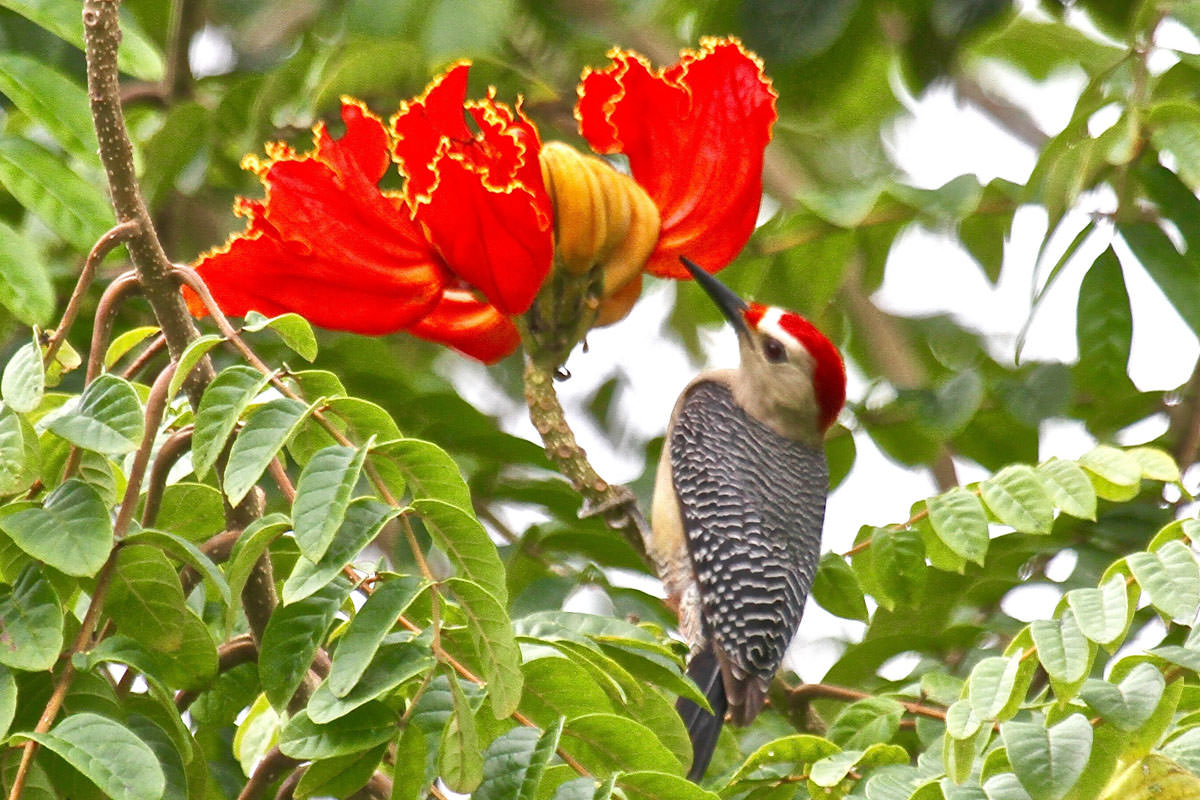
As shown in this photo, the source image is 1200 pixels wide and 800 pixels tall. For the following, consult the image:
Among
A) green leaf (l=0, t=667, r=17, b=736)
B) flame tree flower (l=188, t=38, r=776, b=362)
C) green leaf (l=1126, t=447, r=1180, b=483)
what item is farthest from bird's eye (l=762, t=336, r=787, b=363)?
green leaf (l=0, t=667, r=17, b=736)

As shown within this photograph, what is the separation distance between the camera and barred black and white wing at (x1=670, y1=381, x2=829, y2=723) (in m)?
4.36

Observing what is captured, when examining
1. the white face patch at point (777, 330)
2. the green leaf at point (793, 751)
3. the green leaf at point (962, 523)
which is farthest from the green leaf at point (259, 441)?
the white face patch at point (777, 330)

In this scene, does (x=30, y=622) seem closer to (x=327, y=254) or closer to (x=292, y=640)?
(x=292, y=640)

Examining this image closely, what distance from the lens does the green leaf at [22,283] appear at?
8.90 ft

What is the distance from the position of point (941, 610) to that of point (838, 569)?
23.0 inches

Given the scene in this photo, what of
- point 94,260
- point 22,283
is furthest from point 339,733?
point 22,283

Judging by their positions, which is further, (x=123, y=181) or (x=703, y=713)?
(x=703, y=713)

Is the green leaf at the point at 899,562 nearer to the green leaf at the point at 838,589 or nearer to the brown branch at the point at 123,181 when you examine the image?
the green leaf at the point at 838,589

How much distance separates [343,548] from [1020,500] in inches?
75.3

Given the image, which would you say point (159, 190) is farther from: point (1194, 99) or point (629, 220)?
point (1194, 99)

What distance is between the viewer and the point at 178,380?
2.00m

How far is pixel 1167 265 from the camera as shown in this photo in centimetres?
383

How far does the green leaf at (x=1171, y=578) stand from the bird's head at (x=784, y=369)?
1.54 meters

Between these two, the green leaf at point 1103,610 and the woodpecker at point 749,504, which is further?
the woodpecker at point 749,504
